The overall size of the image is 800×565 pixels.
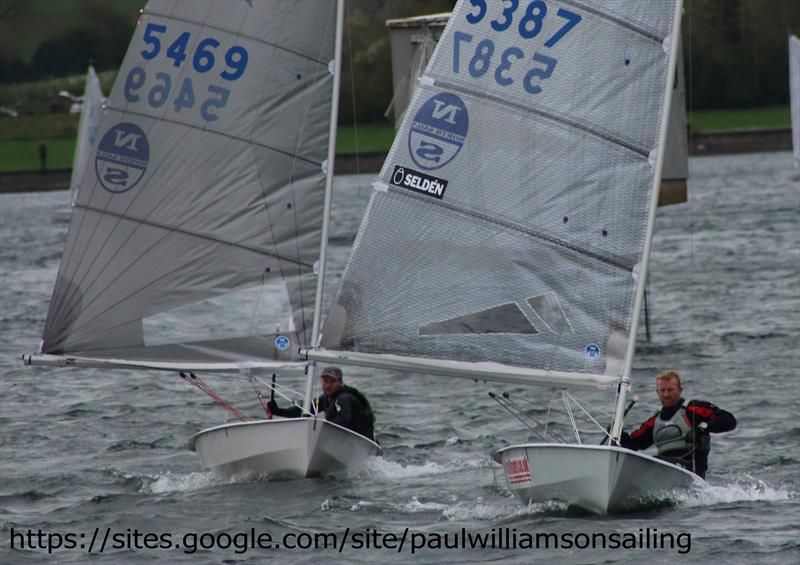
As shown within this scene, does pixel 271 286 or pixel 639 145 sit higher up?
pixel 639 145

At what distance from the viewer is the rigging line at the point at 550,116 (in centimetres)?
1416

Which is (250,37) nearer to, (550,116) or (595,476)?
(550,116)

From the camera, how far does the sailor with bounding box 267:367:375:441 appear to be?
1598 cm

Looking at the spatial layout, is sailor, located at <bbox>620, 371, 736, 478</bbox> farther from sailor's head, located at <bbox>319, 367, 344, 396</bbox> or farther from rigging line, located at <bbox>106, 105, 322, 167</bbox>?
rigging line, located at <bbox>106, 105, 322, 167</bbox>

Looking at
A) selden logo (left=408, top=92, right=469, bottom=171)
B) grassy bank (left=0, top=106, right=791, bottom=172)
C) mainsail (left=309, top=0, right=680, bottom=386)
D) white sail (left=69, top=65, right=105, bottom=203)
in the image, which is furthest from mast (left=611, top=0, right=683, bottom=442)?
grassy bank (left=0, top=106, right=791, bottom=172)

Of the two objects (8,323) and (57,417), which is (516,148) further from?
(8,323)

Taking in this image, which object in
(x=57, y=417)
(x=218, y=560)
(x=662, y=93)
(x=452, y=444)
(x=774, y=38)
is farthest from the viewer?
(x=774, y=38)

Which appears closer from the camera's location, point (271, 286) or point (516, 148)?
point (516, 148)

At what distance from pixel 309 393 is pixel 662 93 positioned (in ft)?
13.8

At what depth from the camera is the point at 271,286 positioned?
16.4 m

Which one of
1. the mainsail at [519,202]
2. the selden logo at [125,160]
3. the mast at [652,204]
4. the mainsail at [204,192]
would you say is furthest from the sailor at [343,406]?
Answer: the mast at [652,204]

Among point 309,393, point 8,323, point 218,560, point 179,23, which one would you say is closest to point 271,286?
point 309,393

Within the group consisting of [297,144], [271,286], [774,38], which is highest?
[774,38]

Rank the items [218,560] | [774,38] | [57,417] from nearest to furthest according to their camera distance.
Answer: [218,560], [57,417], [774,38]
